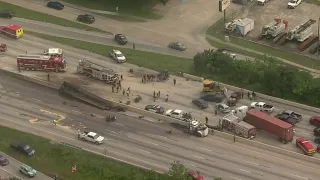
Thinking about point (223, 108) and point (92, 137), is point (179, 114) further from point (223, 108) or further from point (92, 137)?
point (92, 137)

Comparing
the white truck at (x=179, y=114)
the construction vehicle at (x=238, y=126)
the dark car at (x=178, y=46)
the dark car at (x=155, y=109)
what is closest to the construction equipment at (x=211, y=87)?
the white truck at (x=179, y=114)

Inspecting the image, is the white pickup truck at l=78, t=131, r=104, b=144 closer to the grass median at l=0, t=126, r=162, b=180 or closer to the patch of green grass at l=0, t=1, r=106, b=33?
the grass median at l=0, t=126, r=162, b=180

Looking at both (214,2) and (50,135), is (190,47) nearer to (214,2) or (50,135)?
(214,2)

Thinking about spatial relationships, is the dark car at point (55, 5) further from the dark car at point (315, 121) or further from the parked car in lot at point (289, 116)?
the dark car at point (315, 121)

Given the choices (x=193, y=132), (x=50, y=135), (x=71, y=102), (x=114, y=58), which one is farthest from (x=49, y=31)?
(x=193, y=132)

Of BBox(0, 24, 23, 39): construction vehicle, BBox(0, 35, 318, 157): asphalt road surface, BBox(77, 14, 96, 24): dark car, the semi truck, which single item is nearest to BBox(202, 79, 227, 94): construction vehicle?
BBox(0, 35, 318, 157): asphalt road surface

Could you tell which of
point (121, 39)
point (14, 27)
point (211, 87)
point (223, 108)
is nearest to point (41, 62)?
point (14, 27)

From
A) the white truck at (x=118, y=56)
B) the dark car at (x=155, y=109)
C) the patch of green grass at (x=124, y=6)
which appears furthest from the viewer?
the patch of green grass at (x=124, y=6)
